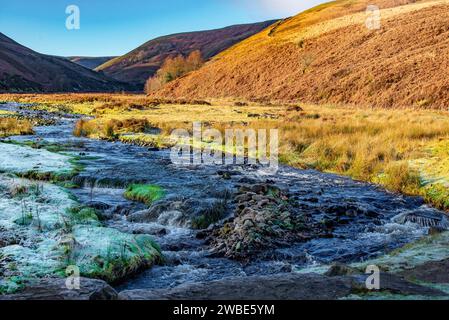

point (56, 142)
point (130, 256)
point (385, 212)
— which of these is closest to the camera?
point (130, 256)

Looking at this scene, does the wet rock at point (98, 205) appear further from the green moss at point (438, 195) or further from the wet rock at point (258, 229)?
the green moss at point (438, 195)

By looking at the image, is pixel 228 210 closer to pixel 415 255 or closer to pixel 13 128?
pixel 415 255

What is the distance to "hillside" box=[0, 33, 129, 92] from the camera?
442 feet

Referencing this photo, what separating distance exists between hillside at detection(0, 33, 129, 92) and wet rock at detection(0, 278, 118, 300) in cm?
12530

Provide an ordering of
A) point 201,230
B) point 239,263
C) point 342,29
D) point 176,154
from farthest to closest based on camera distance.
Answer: point 342,29, point 176,154, point 201,230, point 239,263

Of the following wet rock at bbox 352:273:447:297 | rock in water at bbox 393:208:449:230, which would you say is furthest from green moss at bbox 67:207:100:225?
rock in water at bbox 393:208:449:230

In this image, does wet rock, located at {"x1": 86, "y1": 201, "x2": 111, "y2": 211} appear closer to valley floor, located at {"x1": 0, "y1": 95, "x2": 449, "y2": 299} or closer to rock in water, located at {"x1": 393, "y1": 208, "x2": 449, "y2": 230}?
valley floor, located at {"x1": 0, "y1": 95, "x2": 449, "y2": 299}

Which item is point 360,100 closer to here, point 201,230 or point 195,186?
point 195,186

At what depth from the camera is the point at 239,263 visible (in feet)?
30.0

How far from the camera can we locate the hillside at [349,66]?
53.9m

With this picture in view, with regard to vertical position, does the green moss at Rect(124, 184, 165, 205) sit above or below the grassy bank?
below
